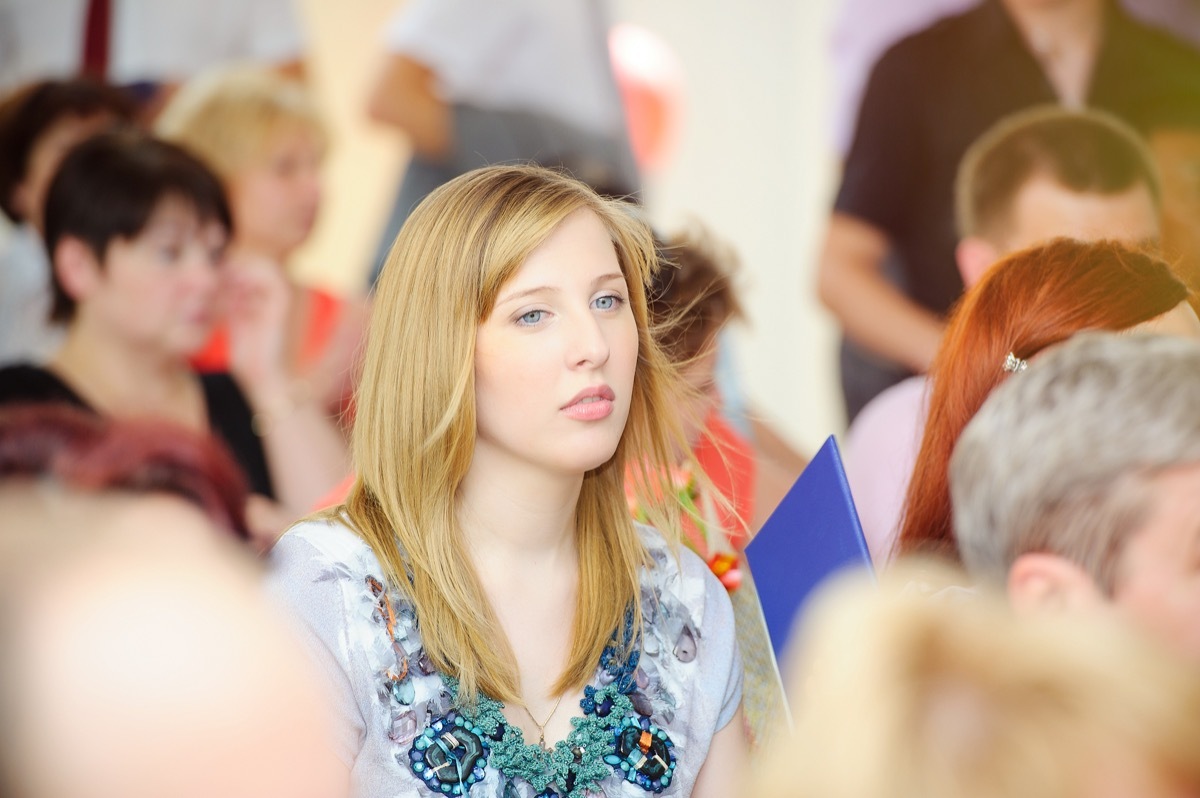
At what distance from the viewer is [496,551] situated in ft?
4.66

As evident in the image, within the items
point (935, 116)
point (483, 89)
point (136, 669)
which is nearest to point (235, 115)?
point (483, 89)

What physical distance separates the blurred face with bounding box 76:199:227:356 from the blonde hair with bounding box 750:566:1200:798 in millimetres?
2656

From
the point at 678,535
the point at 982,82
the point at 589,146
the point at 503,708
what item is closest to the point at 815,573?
the point at 678,535

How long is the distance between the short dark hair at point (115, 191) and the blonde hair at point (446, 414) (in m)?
1.86

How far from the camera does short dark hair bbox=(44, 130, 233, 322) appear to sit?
303 cm

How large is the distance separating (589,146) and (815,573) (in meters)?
2.31

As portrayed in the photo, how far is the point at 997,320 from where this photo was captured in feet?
4.81

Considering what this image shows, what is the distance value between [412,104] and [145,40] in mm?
713

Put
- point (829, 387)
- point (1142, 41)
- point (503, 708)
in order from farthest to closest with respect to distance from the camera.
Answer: point (829, 387) → point (1142, 41) → point (503, 708)

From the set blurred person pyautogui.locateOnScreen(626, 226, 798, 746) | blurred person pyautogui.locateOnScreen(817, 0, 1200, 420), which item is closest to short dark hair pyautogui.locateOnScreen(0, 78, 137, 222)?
blurred person pyautogui.locateOnScreen(626, 226, 798, 746)

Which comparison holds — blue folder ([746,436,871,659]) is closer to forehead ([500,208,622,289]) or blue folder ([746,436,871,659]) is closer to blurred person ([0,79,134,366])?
forehead ([500,208,622,289])

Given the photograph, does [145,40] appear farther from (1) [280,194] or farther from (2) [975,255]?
(2) [975,255]

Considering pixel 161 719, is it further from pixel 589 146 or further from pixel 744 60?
pixel 744 60

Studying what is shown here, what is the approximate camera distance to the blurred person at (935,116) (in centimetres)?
292
